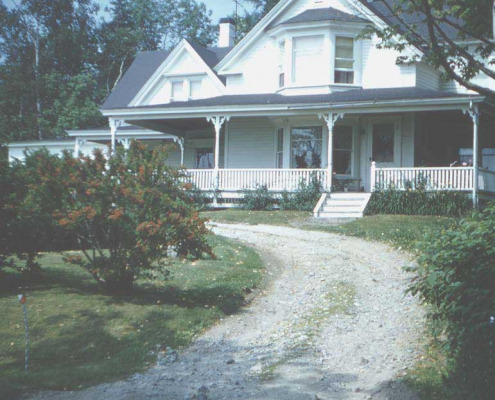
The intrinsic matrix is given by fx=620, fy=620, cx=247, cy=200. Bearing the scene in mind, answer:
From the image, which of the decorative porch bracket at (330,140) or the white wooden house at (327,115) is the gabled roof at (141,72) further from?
the decorative porch bracket at (330,140)

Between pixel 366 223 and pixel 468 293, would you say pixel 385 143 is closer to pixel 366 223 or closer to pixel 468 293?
pixel 366 223

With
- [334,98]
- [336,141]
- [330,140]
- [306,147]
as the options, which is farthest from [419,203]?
[306,147]

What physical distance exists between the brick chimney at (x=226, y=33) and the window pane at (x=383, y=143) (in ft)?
41.4

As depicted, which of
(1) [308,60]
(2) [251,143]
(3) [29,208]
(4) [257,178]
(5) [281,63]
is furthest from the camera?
(2) [251,143]

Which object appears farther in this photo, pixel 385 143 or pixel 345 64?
pixel 345 64

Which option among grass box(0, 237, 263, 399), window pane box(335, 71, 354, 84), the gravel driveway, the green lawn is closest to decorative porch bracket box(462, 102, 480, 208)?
the green lawn

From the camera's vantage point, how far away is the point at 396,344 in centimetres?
753

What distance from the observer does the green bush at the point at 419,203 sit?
1903 centimetres

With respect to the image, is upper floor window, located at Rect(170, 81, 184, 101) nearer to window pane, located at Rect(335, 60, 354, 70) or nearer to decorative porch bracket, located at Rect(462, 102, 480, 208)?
window pane, located at Rect(335, 60, 354, 70)

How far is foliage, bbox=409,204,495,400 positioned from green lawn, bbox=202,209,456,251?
725 cm

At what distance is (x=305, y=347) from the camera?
757 centimetres

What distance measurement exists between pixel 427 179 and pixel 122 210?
13696mm

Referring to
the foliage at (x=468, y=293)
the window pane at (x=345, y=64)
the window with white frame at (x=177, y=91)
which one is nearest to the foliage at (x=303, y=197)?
the window pane at (x=345, y=64)

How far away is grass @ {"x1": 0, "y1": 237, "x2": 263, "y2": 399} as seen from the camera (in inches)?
277
